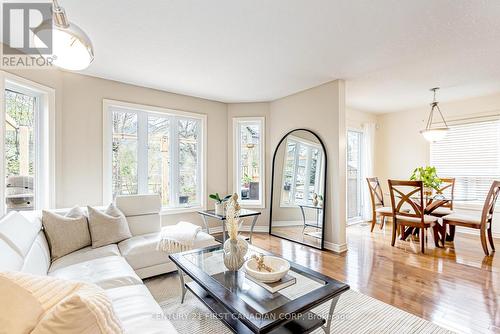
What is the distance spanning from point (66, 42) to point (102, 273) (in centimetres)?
160

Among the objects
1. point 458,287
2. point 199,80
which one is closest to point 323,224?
point 458,287

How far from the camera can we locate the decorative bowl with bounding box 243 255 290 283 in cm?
160

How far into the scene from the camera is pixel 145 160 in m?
3.88

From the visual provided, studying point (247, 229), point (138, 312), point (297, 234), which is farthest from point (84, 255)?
point (297, 234)

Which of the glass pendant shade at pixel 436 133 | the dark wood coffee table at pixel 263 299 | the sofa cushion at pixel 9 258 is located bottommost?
the dark wood coffee table at pixel 263 299

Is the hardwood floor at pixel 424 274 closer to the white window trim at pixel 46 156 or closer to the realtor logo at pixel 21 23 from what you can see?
the white window trim at pixel 46 156

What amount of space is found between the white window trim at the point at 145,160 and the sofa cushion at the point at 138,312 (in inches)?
88.6

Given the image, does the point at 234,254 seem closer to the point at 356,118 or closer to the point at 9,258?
the point at 9,258

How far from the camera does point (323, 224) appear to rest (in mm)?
3738

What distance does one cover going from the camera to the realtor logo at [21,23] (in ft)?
6.43

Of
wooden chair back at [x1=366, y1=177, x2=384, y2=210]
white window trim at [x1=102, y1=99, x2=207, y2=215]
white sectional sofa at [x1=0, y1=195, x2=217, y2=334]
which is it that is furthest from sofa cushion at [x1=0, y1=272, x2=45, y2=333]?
wooden chair back at [x1=366, y1=177, x2=384, y2=210]

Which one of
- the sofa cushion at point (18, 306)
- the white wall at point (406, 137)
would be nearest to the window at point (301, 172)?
the white wall at point (406, 137)

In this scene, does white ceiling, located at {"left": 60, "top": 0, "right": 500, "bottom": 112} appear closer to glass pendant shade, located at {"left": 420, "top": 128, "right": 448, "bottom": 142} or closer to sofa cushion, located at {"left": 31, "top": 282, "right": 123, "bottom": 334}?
glass pendant shade, located at {"left": 420, "top": 128, "right": 448, "bottom": 142}

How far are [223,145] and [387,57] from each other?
2.99 meters
